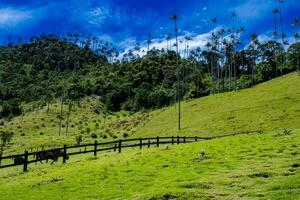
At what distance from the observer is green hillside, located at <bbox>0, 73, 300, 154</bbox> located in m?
77.4

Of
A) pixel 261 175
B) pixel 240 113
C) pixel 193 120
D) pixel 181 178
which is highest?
Result: pixel 240 113

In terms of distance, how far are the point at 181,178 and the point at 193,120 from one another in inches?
2914

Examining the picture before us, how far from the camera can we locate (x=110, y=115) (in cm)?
15175

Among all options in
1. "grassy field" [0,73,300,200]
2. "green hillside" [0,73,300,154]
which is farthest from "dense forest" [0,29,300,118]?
"grassy field" [0,73,300,200]

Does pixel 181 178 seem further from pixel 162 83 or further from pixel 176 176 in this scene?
pixel 162 83

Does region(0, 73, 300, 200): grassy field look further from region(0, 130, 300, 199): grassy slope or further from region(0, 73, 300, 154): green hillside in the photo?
region(0, 73, 300, 154): green hillside

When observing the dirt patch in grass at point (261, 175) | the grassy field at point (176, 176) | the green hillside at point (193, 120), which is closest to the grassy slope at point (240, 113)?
the green hillside at point (193, 120)

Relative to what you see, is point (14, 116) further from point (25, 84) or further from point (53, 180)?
point (53, 180)

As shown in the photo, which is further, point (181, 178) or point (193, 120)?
point (193, 120)

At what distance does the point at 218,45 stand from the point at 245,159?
162m

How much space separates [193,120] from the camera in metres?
94.1

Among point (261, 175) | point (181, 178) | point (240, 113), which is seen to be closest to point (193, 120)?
point (240, 113)

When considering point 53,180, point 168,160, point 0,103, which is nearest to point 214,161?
point 168,160

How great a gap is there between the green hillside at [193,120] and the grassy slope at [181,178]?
4413 centimetres
